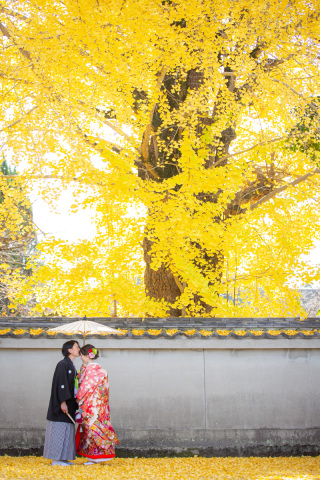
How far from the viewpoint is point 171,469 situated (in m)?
5.66

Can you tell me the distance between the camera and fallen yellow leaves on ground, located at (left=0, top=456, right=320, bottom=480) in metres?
5.05

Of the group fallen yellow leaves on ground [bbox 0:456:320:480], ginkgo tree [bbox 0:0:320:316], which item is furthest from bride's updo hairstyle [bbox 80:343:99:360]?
ginkgo tree [bbox 0:0:320:316]

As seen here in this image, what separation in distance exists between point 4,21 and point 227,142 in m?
6.10

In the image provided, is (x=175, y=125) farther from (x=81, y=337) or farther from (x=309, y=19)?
(x=81, y=337)

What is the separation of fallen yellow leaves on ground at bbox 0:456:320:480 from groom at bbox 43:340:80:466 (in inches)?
7.3

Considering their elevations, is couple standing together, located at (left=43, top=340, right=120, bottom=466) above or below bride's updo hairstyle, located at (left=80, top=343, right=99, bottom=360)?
below

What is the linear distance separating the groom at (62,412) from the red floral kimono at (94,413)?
5.4 inches

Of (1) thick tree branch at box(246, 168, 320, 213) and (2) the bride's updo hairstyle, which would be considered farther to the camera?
(1) thick tree branch at box(246, 168, 320, 213)

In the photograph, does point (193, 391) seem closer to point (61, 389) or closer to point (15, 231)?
point (61, 389)

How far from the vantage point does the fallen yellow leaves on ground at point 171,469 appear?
5.05 m

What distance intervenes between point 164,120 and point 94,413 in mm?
7051

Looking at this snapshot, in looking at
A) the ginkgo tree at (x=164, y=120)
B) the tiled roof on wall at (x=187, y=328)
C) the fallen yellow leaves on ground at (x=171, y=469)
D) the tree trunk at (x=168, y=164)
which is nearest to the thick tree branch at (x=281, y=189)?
the ginkgo tree at (x=164, y=120)

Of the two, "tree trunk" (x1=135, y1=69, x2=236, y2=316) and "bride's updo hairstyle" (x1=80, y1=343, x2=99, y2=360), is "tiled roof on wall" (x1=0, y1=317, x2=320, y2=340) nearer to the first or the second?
"bride's updo hairstyle" (x1=80, y1=343, x2=99, y2=360)

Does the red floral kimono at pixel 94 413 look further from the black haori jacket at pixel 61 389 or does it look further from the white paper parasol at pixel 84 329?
the white paper parasol at pixel 84 329
